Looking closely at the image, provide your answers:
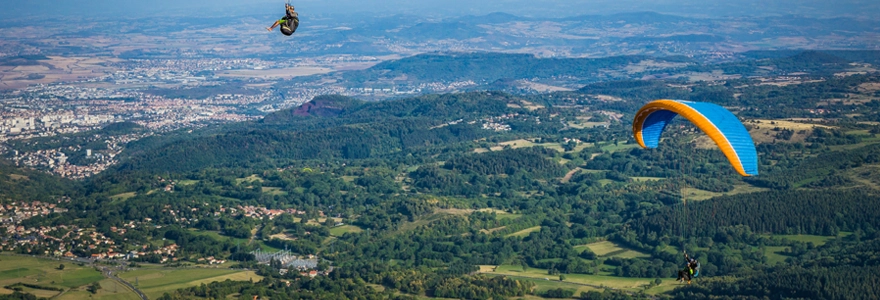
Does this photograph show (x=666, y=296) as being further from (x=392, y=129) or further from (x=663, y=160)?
(x=392, y=129)

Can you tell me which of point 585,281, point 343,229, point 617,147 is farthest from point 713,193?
Result: point 343,229

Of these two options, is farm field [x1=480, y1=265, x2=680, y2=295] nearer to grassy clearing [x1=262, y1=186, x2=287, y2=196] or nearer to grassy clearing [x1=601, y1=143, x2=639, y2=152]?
grassy clearing [x1=262, y1=186, x2=287, y2=196]

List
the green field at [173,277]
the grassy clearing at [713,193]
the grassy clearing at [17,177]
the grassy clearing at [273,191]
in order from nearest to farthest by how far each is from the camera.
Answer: the green field at [173,277] < the grassy clearing at [713,193] < the grassy clearing at [273,191] < the grassy clearing at [17,177]

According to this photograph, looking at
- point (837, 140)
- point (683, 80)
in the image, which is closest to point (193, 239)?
point (837, 140)

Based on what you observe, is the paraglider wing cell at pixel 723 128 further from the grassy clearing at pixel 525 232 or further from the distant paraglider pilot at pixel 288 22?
the grassy clearing at pixel 525 232

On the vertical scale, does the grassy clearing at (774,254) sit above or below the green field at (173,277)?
→ above

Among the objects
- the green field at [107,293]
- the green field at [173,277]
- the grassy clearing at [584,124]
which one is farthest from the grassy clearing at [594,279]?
the grassy clearing at [584,124]

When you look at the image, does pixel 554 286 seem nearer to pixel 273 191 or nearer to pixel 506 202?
pixel 506 202
